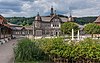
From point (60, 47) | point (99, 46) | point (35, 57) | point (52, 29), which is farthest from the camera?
point (52, 29)

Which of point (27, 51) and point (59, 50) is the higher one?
point (59, 50)

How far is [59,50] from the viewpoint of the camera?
20.1 m

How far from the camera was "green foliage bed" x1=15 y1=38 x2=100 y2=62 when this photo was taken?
18.4 metres

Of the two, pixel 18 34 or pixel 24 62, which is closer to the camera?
pixel 24 62

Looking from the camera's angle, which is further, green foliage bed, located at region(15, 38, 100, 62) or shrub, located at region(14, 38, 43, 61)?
shrub, located at region(14, 38, 43, 61)

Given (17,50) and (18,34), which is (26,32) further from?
(17,50)

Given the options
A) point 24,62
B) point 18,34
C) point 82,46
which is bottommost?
point 18,34

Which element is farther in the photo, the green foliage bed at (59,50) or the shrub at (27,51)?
the shrub at (27,51)

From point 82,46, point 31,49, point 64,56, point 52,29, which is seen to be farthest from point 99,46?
point 52,29

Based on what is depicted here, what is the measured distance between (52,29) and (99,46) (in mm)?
96384

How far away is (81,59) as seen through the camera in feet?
61.8

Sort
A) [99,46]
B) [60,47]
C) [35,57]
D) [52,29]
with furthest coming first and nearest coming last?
1. [52,29]
2. [35,57]
3. [60,47]
4. [99,46]

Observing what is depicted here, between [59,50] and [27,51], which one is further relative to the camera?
[27,51]

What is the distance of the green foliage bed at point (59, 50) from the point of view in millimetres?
18438
